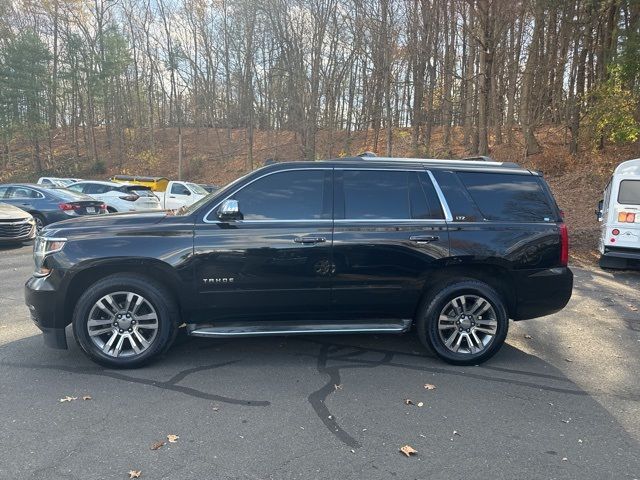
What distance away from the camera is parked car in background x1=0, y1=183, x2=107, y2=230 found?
503 inches

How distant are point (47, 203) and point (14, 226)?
6.21ft

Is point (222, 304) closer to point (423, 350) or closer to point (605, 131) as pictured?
point (423, 350)

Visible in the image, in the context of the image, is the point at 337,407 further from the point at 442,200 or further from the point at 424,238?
the point at 442,200

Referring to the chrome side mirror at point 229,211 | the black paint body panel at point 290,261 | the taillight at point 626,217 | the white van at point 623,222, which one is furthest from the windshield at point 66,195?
the taillight at point 626,217

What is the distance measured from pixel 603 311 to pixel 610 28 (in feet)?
57.4

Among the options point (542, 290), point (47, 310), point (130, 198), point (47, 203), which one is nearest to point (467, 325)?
point (542, 290)

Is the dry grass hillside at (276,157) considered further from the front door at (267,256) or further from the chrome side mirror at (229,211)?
the chrome side mirror at (229,211)

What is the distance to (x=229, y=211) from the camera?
4246 millimetres

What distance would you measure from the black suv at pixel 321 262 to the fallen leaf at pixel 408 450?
141cm

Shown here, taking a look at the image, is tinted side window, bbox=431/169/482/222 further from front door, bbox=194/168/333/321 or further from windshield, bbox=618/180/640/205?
windshield, bbox=618/180/640/205

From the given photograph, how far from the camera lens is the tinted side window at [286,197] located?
174 inches

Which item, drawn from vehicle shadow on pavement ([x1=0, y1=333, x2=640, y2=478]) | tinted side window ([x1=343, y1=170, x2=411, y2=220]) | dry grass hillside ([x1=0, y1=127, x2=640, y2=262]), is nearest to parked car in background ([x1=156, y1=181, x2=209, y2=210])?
dry grass hillside ([x1=0, y1=127, x2=640, y2=262])

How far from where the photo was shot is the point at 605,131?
58.6 feet

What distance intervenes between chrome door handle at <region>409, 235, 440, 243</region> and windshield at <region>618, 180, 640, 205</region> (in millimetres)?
6324
